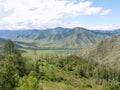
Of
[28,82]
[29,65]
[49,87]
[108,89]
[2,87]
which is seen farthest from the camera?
[29,65]

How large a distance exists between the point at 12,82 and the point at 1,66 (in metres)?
5.00

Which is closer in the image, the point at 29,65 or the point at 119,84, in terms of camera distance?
the point at 119,84

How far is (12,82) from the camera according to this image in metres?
63.0

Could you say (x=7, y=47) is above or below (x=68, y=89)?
above

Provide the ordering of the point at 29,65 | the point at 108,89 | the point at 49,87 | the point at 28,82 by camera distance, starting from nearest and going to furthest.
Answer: the point at 28,82 → the point at 108,89 → the point at 49,87 → the point at 29,65

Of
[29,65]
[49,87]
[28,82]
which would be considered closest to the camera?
[28,82]

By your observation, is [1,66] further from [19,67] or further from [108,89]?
[19,67]

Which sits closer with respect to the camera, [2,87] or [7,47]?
[2,87]

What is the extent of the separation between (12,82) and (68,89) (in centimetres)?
9075

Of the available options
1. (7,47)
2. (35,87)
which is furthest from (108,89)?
(7,47)

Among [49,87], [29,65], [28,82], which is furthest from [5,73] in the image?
[29,65]

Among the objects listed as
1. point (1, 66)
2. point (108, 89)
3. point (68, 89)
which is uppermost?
point (1, 66)

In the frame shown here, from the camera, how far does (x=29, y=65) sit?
177m

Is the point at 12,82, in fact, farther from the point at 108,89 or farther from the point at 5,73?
Answer: the point at 108,89
